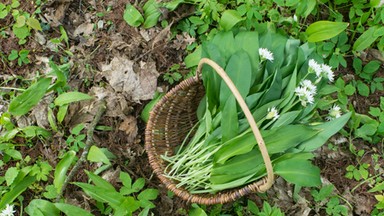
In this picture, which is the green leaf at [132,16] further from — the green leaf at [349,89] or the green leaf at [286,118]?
the green leaf at [349,89]

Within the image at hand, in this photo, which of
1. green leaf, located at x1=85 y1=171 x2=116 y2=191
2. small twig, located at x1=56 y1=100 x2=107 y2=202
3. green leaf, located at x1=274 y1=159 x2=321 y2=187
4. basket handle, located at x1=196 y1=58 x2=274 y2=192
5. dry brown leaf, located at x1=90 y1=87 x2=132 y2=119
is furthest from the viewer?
dry brown leaf, located at x1=90 y1=87 x2=132 y2=119

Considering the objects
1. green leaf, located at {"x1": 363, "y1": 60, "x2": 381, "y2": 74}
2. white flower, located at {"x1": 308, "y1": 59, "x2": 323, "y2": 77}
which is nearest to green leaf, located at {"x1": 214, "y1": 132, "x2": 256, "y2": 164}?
white flower, located at {"x1": 308, "y1": 59, "x2": 323, "y2": 77}

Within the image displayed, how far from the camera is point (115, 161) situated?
215 cm

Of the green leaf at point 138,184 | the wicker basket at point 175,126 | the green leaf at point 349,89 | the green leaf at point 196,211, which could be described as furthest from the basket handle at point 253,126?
the green leaf at point 349,89

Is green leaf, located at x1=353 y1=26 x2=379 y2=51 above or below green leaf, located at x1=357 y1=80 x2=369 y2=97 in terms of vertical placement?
above

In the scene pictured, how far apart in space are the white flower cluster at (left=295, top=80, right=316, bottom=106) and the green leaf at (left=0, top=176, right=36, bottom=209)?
126cm

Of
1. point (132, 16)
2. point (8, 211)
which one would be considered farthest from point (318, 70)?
point (8, 211)

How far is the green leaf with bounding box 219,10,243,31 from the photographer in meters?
2.16

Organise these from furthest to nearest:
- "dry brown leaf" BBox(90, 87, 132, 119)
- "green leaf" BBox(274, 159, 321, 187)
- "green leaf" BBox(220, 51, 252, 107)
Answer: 1. "dry brown leaf" BBox(90, 87, 132, 119)
2. "green leaf" BBox(220, 51, 252, 107)
3. "green leaf" BBox(274, 159, 321, 187)

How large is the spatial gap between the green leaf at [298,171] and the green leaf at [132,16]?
1.08 metres

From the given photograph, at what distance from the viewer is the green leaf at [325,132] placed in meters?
1.81

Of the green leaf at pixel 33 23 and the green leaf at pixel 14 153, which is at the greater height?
the green leaf at pixel 33 23

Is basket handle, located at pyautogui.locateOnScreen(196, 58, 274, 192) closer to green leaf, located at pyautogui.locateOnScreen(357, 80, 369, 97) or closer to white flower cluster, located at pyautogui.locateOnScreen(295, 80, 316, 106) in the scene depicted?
white flower cluster, located at pyautogui.locateOnScreen(295, 80, 316, 106)

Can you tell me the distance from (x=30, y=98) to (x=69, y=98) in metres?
0.17
